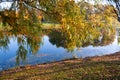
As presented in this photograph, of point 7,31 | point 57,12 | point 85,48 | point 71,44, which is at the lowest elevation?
point 85,48

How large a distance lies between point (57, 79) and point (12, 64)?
941 centimetres

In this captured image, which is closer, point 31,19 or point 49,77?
point 31,19

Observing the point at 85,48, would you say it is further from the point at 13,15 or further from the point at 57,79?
the point at 13,15

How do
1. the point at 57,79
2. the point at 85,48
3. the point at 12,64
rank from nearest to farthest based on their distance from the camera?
the point at 57,79 → the point at 12,64 → the point at 85,48

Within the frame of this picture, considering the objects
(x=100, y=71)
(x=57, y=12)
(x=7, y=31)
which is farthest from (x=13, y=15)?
(x=100, y=71)

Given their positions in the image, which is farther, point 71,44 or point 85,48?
point 85,48

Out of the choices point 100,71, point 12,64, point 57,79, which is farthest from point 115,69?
point 12,64

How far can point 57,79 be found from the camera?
34.6 feet

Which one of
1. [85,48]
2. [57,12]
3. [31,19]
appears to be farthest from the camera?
[85,48]

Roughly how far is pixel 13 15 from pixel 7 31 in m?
0.49

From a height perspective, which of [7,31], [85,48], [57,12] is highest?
[57,12]

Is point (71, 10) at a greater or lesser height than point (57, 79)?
greater

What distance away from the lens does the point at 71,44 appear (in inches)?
310

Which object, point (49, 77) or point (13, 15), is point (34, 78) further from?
point (13, 15)
